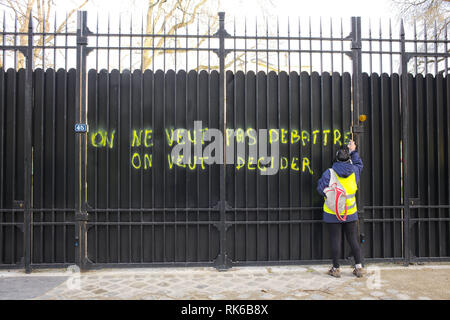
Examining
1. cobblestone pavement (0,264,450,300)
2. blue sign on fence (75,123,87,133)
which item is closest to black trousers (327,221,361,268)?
cobblestone pavement (0,264,450,300)

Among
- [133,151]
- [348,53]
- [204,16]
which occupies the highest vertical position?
[204,16]

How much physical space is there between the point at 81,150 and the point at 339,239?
4.32 meters

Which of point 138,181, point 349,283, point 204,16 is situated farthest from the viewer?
point 204,16

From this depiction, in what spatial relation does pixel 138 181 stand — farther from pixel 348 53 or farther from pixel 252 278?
pixel 348 53

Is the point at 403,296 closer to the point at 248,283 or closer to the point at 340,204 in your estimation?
the point at 340,204

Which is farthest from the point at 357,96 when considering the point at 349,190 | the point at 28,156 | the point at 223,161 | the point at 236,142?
the point at 28,156

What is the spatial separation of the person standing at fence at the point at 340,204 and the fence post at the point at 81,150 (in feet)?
12.4

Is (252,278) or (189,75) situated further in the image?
(189,75)

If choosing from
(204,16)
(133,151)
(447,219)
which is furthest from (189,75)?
(204,16)

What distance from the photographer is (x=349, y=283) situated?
442cm

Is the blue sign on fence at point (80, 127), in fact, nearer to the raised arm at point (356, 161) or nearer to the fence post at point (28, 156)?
the fence post at point (28, 156)

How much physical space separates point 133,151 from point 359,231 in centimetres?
398

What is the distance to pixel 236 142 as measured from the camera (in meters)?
5.19

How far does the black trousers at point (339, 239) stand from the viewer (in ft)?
15.6
